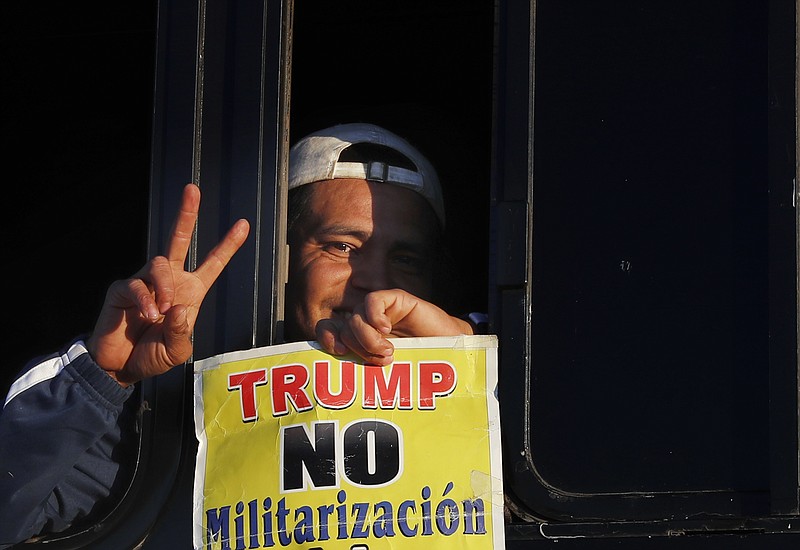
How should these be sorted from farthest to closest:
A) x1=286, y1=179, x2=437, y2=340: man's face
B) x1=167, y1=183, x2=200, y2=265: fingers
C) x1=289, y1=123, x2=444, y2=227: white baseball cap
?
x1=289, y1=123, x2=444, y2=227: white baseball cap < x1=286, y1=179, x2=437, y2=340: man's face < x1=167, y1=183, x2=200, y2=265: fingers

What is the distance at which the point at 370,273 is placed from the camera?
218cm

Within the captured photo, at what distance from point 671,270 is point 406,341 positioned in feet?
1.23

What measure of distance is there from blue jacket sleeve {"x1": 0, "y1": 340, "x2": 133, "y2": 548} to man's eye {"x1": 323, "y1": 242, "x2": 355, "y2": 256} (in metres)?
0.54

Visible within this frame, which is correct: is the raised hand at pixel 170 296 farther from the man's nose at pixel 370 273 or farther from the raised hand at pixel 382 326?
the man's nose at pixel 370 273

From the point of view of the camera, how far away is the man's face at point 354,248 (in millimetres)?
2111

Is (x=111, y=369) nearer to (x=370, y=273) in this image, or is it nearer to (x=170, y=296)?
(x=170, y=296)

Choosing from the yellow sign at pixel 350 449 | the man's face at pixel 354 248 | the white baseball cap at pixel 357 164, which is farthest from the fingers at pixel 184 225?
the white baseball cap at pixel 357 164

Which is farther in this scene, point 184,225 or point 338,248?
point 338,248

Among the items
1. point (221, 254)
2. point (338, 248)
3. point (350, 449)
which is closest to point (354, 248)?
point (338, 248)

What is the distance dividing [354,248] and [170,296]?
583mm

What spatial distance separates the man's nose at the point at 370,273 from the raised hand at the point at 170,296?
46cm

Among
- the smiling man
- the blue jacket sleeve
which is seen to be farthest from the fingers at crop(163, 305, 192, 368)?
the smiling man

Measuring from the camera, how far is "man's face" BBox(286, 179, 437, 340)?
211 cm

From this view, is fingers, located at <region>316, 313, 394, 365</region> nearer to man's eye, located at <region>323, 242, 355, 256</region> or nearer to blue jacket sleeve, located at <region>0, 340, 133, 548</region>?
blue jacket sleeve, located at <region>0, 340, 133, 548</region>
